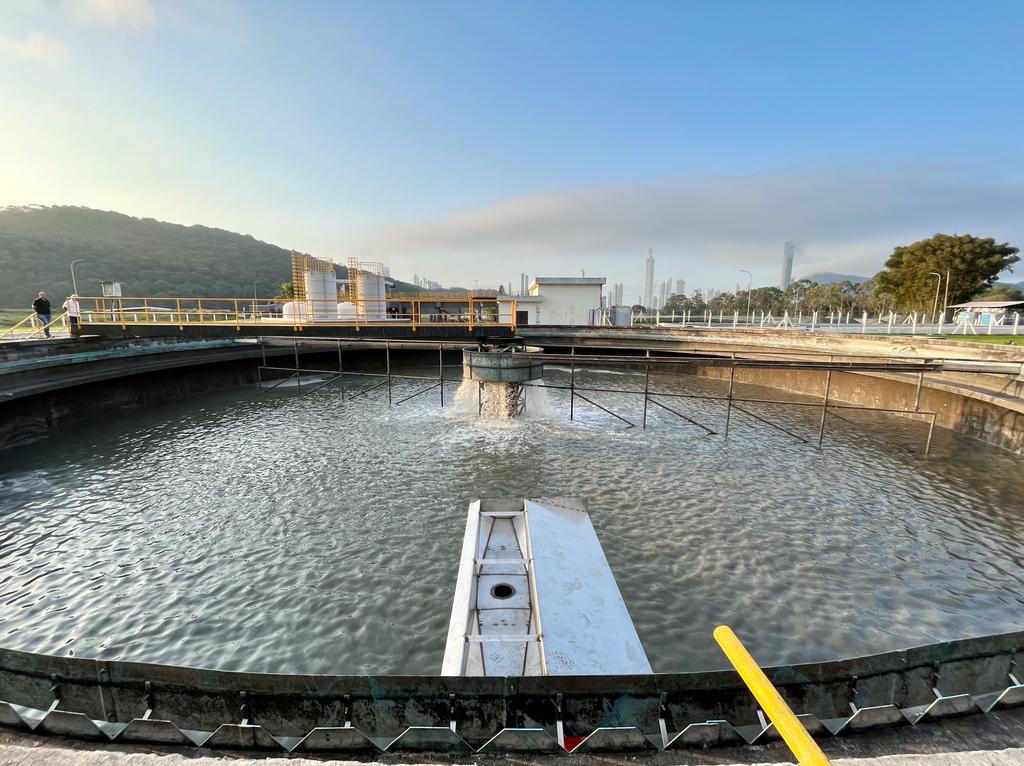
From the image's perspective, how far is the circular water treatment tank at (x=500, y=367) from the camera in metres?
16.2

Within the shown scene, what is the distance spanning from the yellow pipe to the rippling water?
4.66 m

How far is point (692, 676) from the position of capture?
3.33 meters

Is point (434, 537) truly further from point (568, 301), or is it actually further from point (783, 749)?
point (568, 301)

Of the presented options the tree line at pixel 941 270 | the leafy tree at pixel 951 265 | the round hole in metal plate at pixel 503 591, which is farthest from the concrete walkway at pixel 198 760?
the leafy tree at pixel 951 265

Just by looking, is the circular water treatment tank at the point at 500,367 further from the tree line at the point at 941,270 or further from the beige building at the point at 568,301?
the tree line at the point at 941,270

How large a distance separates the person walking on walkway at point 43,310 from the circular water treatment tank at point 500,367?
18639mm

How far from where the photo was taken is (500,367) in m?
16.3

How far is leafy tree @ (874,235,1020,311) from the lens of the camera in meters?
47.2

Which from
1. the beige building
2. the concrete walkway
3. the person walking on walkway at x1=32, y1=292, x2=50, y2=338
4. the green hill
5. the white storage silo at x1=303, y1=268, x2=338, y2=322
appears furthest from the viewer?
the green hill

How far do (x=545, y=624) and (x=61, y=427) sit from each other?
67.4 feet

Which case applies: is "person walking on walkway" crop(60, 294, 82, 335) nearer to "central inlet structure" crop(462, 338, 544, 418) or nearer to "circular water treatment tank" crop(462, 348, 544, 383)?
"central inlet structure" crop(462, 338, 544, 418)

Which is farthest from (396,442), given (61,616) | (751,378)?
(751,378)

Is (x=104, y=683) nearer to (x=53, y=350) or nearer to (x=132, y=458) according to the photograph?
(x=132, y=458)

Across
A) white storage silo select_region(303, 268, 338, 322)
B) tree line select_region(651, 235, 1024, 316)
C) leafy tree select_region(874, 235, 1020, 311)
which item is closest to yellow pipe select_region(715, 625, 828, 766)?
white storage silo select_region(303, 268, 338, 322)
